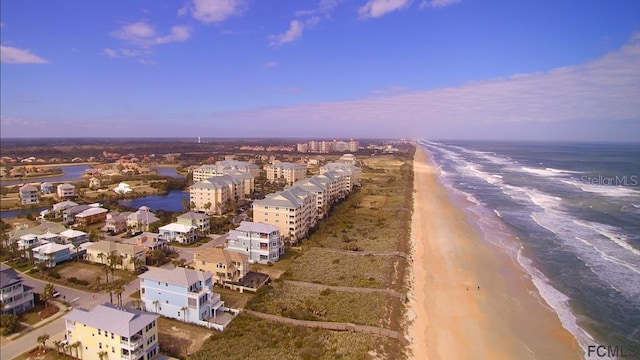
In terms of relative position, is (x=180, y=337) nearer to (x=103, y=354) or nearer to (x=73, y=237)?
(x=103, y=354)

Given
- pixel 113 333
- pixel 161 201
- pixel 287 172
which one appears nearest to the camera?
pixel 113 333

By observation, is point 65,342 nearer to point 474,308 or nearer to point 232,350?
point 232,350

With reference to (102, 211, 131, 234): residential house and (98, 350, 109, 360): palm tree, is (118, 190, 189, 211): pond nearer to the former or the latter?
(102, 211, 131, 234): residential house

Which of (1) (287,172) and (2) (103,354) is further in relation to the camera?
(1) (287,172)

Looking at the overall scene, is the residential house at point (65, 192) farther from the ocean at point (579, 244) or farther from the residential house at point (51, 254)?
the ocean at point (579, 244)

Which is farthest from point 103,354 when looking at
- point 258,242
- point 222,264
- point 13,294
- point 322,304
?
point 258,242

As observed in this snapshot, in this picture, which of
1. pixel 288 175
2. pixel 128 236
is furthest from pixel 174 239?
pixel 288 175
